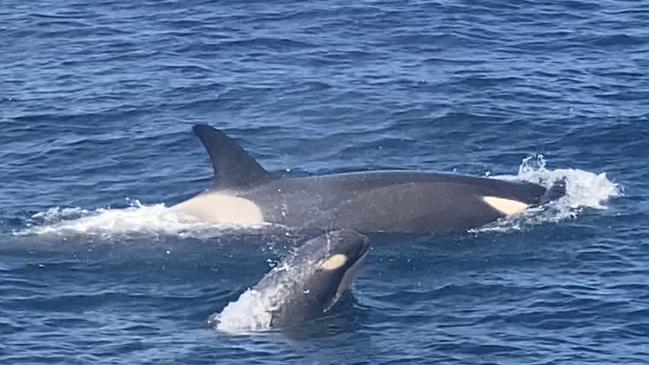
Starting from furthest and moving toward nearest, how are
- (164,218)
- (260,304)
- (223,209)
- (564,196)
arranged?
(564,196) → (164,218) → (223,209) → (260,304)

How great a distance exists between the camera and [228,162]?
29.3m

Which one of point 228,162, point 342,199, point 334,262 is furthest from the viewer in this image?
point 228,162

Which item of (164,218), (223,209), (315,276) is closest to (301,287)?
(315,276)

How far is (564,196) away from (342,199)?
151 inches

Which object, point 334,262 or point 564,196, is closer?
point 334,262

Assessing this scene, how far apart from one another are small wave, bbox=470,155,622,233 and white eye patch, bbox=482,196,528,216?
140 millimetres

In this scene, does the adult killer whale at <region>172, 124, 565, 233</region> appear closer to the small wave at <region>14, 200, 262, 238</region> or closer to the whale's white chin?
the whale's white chin

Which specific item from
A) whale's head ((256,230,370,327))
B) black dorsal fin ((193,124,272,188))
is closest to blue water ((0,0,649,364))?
whale's head ((256,230,370,327))

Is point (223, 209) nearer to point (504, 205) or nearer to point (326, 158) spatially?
point (326, 158)

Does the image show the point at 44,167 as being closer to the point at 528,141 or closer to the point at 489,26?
the point at 528,141

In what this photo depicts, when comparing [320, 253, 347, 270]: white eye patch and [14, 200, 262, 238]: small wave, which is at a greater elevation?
[320, 253, 347, 270]: white eye patch

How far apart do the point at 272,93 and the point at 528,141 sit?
5.85 metres

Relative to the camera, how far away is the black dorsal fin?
95.6 feet

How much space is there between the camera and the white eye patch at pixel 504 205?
97.0ft
